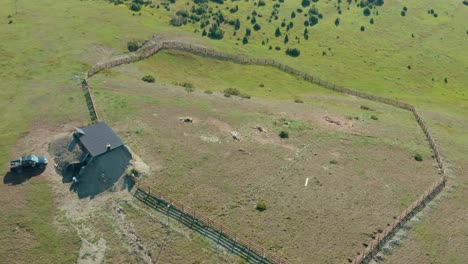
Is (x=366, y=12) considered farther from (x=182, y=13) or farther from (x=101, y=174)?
(x=101, y=174)

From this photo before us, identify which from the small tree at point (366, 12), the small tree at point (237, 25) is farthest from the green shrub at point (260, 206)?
the small tree at point (366, 12)

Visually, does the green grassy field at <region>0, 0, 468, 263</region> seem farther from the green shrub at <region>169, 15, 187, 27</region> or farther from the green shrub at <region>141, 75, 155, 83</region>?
the green shrub at <region>141, 75, 155, 83</region>

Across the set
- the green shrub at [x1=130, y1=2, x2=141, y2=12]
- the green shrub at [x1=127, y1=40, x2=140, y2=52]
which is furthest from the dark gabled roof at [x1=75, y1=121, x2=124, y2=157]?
the green shrub at [x1=130, y1=2, x2=141, y2=12]

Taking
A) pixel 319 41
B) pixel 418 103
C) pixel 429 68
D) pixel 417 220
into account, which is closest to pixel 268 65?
pixel 319 41

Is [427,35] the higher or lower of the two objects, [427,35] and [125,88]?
the higher

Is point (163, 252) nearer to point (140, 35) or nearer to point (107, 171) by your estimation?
point (107, 171)
